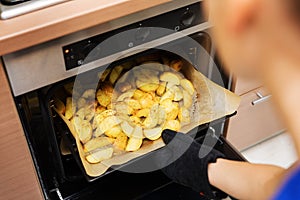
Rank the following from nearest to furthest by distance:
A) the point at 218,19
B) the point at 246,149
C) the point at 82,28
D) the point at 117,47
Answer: the point at 218,19 → the point at 82,28 → the point at 117,47 → the point at 246,149

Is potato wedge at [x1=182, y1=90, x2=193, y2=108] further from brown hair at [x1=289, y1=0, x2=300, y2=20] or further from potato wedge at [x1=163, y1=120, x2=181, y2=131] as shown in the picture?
brown hair at [x1=289, y1=0, x2=300, y2=20]

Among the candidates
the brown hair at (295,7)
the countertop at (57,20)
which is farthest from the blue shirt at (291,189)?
the countertop at (57,20)

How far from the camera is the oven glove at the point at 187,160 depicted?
107 cm

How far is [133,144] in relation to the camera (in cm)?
104

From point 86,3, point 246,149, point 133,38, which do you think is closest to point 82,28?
point 86,3

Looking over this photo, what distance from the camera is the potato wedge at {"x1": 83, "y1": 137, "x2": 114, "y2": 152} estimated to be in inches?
40.1


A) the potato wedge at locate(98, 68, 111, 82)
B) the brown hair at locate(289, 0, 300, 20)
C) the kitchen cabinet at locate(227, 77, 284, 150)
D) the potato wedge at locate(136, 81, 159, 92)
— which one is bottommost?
the kitchen cabinet at locate(227, 77, 284, 150)

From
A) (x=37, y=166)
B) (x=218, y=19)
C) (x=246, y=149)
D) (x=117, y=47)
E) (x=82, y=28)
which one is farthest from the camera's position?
(x=246, y=149)

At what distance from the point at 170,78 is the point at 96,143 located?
23 centimetres

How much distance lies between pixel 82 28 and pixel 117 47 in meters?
0.13

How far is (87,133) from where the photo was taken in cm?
102

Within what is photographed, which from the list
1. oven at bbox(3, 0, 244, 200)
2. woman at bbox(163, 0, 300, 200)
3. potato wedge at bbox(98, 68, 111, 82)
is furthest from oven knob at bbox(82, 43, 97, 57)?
woman at bbox(163, 0, 300, 200)

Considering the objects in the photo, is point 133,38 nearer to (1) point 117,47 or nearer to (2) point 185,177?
(1) point 117,47

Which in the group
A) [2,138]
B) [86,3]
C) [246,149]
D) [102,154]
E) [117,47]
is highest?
[86,3]
